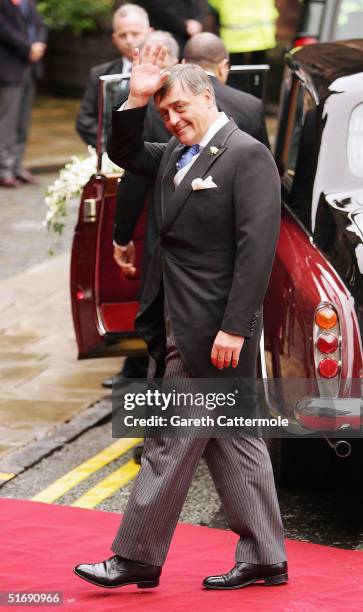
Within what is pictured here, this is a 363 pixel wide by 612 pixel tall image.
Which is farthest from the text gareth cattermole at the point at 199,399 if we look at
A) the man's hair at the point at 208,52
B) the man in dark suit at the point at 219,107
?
the man's hair at the point at 208,52

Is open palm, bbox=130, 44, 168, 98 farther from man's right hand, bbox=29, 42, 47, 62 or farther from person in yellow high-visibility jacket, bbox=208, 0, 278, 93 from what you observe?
man's right hand, bbox=29, 42, 47, 62

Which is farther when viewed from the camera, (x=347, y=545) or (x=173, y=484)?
(x=347, y=545)

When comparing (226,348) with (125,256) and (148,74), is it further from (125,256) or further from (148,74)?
(125,256)

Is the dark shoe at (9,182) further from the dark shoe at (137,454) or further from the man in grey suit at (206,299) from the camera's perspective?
the man in grey suit at (206,299)

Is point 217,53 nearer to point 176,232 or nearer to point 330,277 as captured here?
point 330,277

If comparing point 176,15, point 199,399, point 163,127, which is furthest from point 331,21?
point 199,399

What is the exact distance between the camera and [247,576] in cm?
494

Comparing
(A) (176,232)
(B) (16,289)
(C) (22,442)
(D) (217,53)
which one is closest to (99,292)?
(C) (22,442)

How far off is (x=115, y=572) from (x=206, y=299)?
1014mm

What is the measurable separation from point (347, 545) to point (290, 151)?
240 centimetres

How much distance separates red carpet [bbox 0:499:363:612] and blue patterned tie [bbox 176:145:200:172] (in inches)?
59.9

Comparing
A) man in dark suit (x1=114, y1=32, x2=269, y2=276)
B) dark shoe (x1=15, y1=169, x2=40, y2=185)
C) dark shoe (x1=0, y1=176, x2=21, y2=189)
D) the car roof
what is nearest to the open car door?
man in dark suit (x1=114, y1=32, x2=269, y2=276)

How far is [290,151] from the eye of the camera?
7.28 meters

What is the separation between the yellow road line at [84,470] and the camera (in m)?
6.34
